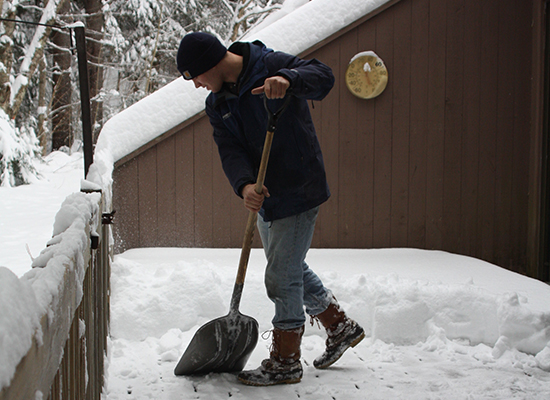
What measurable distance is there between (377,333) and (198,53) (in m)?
2.06

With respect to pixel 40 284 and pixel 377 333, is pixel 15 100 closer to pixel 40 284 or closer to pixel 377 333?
pixel 377 333

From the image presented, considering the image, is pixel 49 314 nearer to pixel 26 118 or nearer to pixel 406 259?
pixel 406 259

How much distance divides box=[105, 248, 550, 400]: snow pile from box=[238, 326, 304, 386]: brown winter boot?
2.2 inches

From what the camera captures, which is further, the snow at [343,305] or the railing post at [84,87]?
the railing post at [84,87]

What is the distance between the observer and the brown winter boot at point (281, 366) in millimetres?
2686

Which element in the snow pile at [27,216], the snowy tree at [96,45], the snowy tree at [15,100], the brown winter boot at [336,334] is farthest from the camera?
the snowy tree at [96,45]

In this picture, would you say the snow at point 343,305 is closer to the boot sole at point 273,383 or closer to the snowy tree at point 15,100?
the boot sole at point 273,383

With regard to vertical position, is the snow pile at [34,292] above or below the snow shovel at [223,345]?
above

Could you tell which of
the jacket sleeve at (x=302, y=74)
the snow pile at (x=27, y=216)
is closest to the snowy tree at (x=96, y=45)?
the snow pile at (x=27, y=216)

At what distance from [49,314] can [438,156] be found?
484 centimetres

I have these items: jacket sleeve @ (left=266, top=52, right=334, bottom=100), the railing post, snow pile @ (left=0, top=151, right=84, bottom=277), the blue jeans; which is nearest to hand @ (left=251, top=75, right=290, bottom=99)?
jacket sleeve @ (left=266, top=52, right=334, bottom=100)

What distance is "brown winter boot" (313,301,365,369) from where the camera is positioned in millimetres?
2902

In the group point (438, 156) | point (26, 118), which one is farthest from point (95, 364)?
point (26, 118)

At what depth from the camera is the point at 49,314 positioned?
0.86 m
